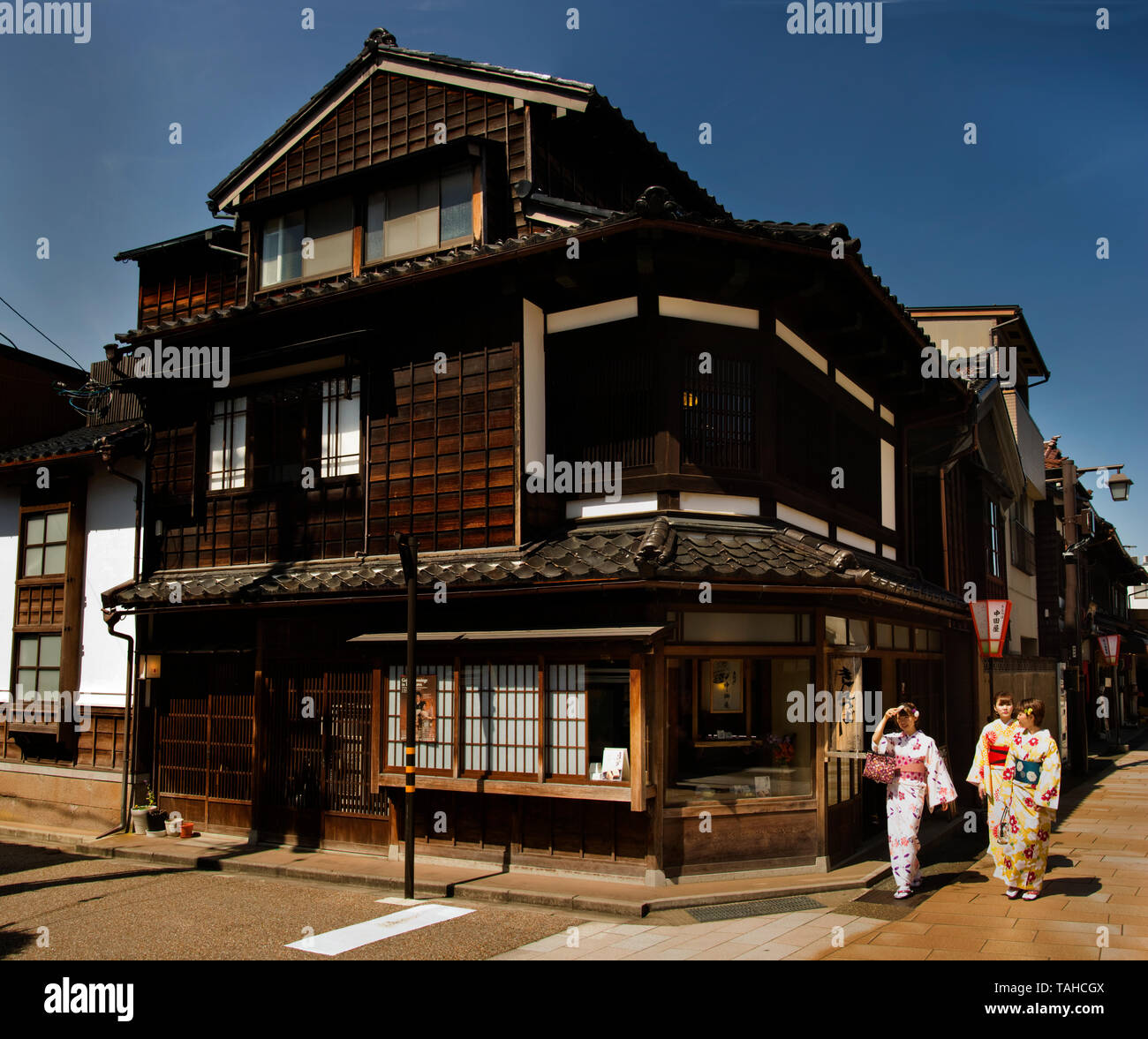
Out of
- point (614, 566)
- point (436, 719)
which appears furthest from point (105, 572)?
point (614, 566)

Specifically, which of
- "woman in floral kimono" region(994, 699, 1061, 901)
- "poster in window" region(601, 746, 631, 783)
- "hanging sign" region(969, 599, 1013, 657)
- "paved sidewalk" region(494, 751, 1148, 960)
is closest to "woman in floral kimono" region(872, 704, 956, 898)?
"paved sidewalk" region(494, 751, 1148, 960)

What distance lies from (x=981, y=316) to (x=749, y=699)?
60.5 ft

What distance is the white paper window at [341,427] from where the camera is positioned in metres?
14.1

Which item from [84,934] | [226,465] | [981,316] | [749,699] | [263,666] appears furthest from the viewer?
[981,316]

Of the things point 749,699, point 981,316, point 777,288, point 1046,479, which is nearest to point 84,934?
point 749,699

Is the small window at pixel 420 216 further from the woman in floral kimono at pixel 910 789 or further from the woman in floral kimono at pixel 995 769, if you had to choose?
the woman in floral kimono at pixel 995 769

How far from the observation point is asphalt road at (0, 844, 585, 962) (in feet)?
29.1

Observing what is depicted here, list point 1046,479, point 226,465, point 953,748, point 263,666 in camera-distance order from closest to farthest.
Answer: point 263,666 → point 226,465 → point 953,748 → point 1046,479

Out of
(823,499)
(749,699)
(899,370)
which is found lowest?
(749,699)

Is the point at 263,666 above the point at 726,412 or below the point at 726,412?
below

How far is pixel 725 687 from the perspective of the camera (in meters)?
12.1

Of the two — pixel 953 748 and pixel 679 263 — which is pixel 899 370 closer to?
pixel 679 263

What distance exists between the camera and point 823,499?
14.4 metres

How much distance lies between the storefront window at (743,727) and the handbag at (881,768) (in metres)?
0.73
